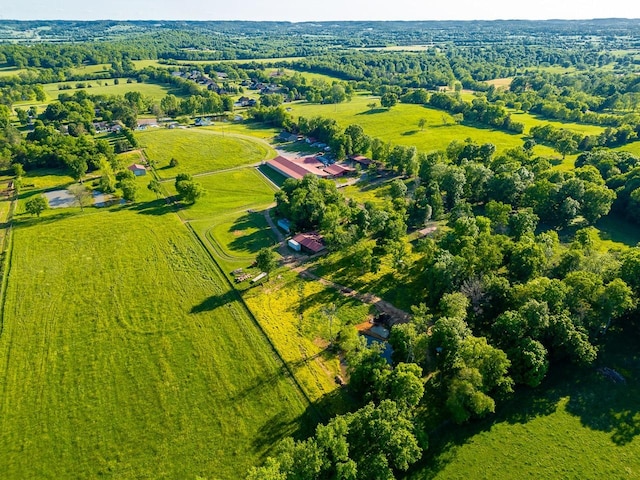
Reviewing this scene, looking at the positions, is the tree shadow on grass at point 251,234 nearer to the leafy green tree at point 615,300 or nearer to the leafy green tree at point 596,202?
the leafy green tree at point 615,300

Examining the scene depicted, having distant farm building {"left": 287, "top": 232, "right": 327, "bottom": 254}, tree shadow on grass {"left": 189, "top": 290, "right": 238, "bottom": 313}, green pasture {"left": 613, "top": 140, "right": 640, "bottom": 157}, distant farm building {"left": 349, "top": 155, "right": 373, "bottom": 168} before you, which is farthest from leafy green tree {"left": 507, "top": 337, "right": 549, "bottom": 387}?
green pasture {"left": 613, "top": 140, "right": 640, "bottom": 157}

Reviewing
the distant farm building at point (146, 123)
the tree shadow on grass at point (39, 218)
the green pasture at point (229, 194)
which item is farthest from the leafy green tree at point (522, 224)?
the distant farm building at point (146, 123)

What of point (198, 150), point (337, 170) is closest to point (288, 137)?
point (198, 150)

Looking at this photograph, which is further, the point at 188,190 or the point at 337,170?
the point at 337,170

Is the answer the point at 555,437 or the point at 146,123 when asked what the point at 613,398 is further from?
the point at 146,123

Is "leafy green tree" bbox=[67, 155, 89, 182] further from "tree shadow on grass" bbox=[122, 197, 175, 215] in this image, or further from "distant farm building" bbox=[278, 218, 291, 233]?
"distant farm building" bbox=[278, 218, 291, 233]
